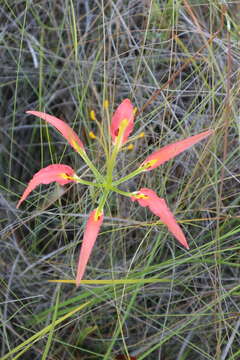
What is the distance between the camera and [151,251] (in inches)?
43.7

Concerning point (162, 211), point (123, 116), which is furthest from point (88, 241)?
point (123, 116)

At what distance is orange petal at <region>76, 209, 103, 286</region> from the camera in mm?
855

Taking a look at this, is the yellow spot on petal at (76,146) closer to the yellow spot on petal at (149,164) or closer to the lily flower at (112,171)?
the lily flower at (112,171)

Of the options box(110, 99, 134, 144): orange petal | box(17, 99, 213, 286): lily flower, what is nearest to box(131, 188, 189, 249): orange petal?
box(17, 99, 213, 286): lily flower

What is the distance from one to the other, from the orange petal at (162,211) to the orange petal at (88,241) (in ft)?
0.28

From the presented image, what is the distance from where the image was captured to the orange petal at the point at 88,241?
86cm

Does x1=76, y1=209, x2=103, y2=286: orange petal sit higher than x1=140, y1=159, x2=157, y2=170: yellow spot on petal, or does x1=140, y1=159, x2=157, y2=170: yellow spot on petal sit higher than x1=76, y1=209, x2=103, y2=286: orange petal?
x1=140, y1=159, x2=157, y2=170: yellow spot on petal

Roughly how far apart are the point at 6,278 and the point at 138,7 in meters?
0.67

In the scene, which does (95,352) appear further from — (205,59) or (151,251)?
(205,59)

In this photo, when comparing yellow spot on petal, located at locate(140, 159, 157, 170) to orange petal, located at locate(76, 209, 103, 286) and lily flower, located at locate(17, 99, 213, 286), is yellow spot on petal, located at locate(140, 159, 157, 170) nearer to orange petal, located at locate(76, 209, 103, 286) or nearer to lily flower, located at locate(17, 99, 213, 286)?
lily flower, located at locate(17, 99, 213, 286)

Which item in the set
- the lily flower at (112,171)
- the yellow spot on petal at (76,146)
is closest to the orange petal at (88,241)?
the lily flower at (112,171)

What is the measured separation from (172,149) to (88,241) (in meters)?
0.21

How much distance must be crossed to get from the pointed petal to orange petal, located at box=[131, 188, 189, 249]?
2.2 inches

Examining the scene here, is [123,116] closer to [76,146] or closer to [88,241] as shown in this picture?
[76,146]
